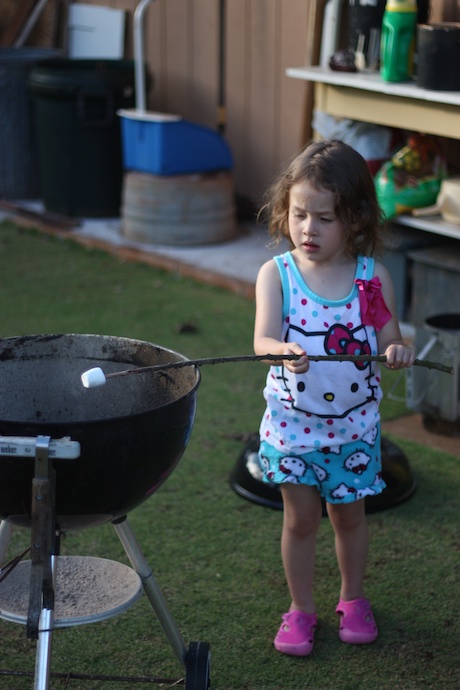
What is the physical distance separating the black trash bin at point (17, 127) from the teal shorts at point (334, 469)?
17.1 feet

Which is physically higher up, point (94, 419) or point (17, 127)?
point (94, 419)

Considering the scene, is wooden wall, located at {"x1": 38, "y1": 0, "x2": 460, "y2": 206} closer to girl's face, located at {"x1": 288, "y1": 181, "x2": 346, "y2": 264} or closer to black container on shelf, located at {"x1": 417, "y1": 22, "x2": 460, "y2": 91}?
black container on shelf, located at {"x1": 417, "y1": 22, "x2": 460, "y2": 91}

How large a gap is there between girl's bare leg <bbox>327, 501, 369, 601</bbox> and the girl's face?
60 centimetres

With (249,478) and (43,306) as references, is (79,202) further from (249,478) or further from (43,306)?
(249,478)

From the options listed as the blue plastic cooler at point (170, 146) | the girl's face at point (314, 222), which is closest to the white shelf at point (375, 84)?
the blue plastic cooler at point (170, 146)

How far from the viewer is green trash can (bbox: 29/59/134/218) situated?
6.29 metres

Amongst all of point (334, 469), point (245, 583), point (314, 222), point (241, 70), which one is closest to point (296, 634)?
point (245, 583)

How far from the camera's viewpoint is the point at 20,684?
7.52ft

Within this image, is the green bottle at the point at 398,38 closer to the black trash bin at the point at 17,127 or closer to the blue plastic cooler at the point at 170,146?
the blue plastic cooler at the point at 170,146

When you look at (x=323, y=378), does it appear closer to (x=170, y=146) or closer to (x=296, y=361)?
(x=296, y=361)

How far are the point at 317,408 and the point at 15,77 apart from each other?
17.3ft

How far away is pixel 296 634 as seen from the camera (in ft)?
7.98

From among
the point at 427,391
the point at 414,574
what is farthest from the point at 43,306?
the point at 414,574

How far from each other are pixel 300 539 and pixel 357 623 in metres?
0.26
